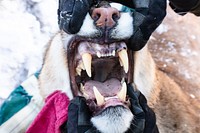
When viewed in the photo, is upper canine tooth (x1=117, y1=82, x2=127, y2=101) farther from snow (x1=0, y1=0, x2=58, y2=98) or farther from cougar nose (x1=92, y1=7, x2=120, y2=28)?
snow (x1=0, y1=0, x2=58, y2=98)

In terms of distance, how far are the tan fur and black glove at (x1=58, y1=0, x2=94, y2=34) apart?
46cm

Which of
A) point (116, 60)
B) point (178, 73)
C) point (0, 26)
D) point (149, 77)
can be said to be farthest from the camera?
point (0, 26)

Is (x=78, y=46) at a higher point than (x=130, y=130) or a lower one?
higher

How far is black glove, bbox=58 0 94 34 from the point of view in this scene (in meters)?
3.02

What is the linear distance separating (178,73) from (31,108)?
4.53ft

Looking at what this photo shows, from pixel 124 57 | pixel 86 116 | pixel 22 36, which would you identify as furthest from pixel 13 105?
pixel 22 36

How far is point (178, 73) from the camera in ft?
15.9

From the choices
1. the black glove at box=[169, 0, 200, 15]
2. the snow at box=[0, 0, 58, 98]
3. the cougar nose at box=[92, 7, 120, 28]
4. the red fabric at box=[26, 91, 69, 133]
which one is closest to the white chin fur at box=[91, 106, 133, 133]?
the red fabric at box=[26, 91, 69, 133]

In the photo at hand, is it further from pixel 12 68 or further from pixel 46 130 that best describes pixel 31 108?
pixel 12 68

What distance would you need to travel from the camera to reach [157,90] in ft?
12.8

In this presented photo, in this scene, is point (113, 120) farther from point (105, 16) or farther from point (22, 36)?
point (22, 36)

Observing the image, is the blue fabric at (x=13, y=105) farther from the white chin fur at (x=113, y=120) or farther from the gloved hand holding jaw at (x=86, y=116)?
the white chin fur at (x=113, y=120)

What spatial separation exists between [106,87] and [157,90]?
0.65 m

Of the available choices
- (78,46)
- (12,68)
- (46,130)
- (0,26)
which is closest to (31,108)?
(46,130)
